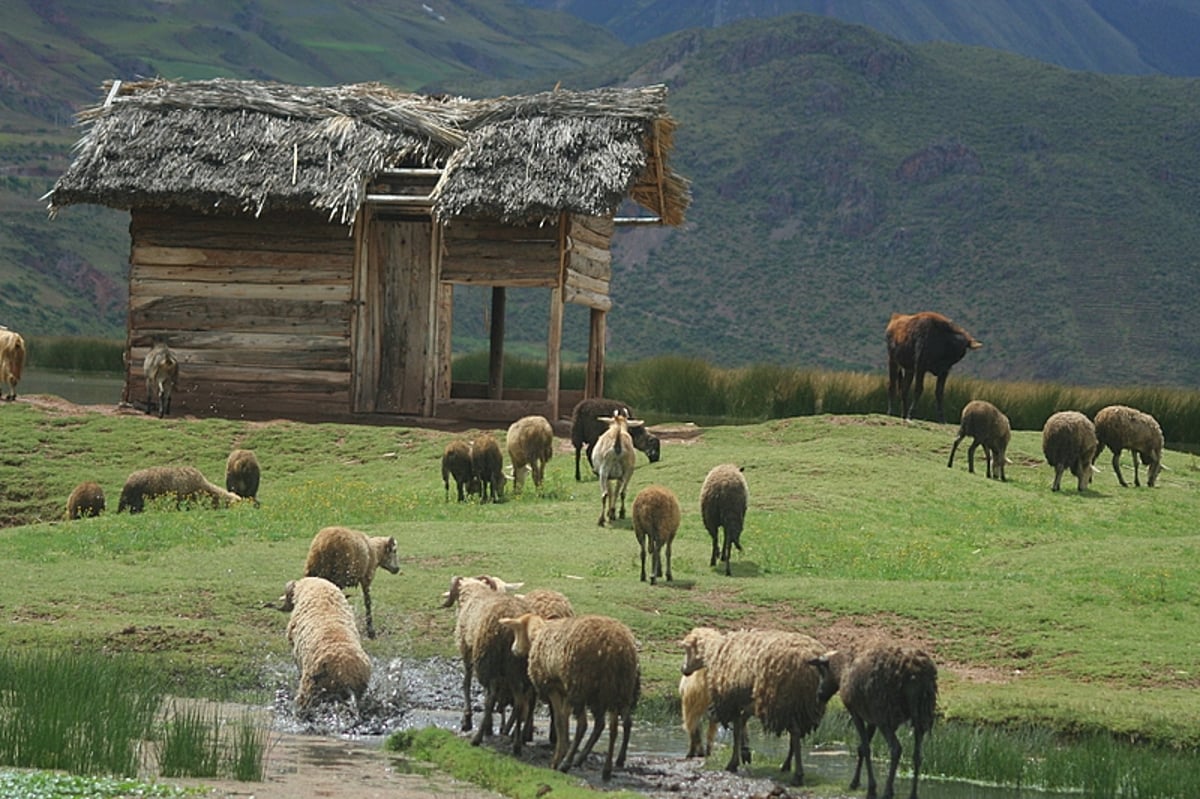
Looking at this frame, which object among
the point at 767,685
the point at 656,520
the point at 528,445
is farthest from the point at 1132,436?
the point at 767,685

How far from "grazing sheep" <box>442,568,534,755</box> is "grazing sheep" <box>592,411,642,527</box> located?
6834 millimetres

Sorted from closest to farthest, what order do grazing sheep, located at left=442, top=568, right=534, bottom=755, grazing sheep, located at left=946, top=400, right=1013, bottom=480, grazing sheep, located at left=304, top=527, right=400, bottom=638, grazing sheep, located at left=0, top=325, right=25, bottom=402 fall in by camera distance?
grazing sheep, located at left=442, top=568, right=534, bottom=755
grazing sheep, located at left=304, top=527, right=400, bottom=638
grazing sheep, located at left=946, top=400, right=1013, bottom=480
grazing sheep, located at left=0, top=325, right=25, bottom=402

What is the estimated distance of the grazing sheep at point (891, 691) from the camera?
11086mm

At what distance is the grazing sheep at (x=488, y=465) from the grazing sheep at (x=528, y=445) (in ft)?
1.66

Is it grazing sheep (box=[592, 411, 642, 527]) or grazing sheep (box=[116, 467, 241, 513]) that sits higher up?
grazing sheep (box=[592, 411, 642, 527])

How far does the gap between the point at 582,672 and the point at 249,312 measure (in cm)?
2024

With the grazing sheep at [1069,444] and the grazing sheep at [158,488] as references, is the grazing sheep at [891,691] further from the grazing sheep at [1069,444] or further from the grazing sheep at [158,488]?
the grazing sheep at [1069,444]

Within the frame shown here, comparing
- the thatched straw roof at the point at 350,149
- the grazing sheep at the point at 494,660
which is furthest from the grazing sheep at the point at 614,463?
the thatched straw roof at the point at 350,149

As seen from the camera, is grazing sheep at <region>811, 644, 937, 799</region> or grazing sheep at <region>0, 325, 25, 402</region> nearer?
grazing sheep at <region>811, 644, 937, 799</region>

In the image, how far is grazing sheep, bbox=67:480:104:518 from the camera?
21859 millimetres

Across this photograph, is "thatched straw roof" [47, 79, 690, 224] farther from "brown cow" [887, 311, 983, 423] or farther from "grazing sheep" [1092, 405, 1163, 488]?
"grazing sheep" [1092, 405, 1163, 488]

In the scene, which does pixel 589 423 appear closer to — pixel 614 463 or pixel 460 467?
pixel 460 467

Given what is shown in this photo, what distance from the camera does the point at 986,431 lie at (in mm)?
24891

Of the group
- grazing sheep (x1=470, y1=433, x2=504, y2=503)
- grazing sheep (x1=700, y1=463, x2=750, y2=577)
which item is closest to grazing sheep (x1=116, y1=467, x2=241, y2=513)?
grazing sheep (x1=470, y1=433, x2=504, y2=503)
